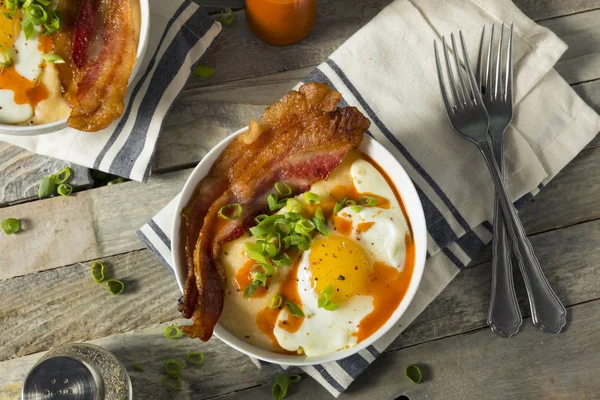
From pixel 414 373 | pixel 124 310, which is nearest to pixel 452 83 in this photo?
pixel 414 373

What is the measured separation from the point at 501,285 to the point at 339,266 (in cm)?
82

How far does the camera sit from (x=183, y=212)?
210 centimetres

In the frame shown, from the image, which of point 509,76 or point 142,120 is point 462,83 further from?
point 142,120

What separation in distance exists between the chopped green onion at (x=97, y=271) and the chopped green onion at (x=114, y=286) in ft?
0.11

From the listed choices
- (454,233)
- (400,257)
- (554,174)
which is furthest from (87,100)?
(554,174)

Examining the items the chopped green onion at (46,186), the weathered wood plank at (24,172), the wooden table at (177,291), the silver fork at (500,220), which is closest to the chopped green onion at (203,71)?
the wooden table at (177,291)

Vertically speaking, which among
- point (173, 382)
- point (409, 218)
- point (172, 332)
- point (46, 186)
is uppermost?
point (409, 218)

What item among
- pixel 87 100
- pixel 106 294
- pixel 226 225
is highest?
pixel 87 100

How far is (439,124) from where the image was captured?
245 centimetres

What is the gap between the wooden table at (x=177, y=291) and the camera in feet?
8.05

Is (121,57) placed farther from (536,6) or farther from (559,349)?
(559,349)

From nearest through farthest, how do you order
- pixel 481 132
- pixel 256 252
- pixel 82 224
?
pixel 256 252 < pixel 481 132 < pixel 82 224

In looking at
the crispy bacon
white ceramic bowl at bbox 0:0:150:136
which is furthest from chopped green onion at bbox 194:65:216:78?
the crispy bacon

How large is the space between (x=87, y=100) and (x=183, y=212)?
0.54m
